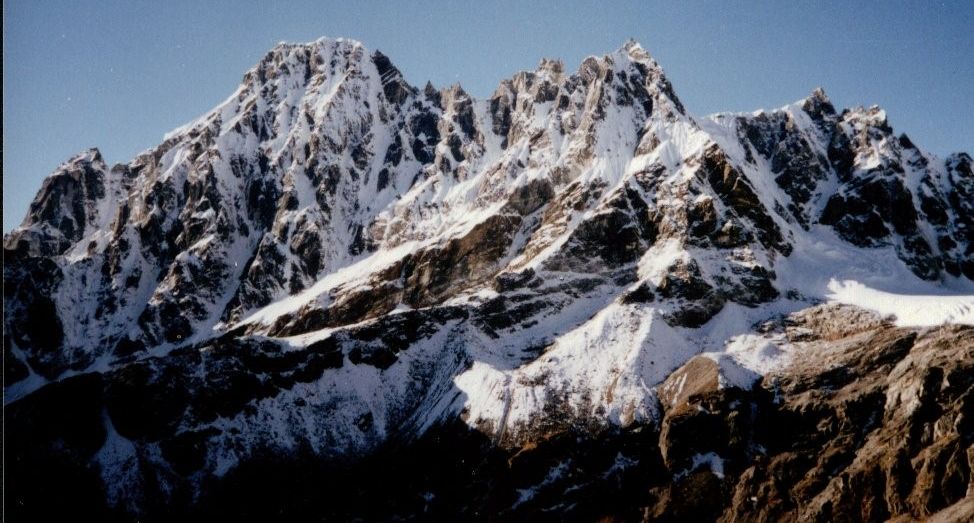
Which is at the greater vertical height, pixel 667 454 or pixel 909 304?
pixel 909 304

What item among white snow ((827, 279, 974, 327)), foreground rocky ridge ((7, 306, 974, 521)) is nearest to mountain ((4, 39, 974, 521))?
foreground rocky ridge ((7, 306, 974, 521))

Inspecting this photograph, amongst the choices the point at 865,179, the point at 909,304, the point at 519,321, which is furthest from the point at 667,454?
the point at 865,179

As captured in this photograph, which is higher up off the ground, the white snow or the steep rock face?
the steep rock face

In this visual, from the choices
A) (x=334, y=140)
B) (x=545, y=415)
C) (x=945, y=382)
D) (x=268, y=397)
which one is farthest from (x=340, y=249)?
(x=945, y=382)

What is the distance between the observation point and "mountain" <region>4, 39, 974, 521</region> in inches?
2450

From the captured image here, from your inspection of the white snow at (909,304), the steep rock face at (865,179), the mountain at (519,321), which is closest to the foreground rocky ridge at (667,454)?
the mountain at (519,321)

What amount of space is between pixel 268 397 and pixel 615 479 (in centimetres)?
4293

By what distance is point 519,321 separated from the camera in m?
91.4

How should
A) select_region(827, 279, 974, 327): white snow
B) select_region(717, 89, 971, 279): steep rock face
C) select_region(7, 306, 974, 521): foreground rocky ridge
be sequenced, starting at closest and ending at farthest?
select_region(7, 306, 974, 521): foreground rocky ridge
select_region(827, 279, 974, 327): white snow
select_region(717, 89, 971, 279): steep rock face

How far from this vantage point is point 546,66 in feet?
546

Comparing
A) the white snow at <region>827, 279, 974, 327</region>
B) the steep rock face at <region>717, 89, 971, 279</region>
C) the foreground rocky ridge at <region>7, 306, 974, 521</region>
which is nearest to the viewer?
the foreground rocky ridge at <region>7, 306, 974, 521</region>

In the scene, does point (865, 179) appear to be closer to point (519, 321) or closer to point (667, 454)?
point (519, 321)

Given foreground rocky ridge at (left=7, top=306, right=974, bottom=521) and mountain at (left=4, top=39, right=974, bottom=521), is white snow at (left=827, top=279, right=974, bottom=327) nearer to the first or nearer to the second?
mountain at (left=4, top=39, right=974, bottom=521)

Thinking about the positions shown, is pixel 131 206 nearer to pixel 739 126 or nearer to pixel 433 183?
pixel 433 183
